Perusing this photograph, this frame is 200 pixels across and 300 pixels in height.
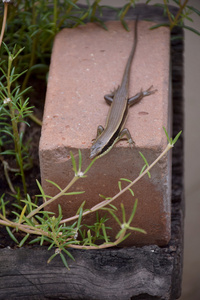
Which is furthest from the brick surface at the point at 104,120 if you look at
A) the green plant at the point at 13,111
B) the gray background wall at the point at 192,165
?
the gray background wall at the point at 192,165

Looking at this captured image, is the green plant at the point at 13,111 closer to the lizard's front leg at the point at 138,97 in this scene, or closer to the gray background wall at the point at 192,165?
the lizard's front leg at the point at 138,97

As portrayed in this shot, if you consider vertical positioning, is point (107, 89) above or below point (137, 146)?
above

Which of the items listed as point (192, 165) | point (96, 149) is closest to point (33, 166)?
point (96, 149)

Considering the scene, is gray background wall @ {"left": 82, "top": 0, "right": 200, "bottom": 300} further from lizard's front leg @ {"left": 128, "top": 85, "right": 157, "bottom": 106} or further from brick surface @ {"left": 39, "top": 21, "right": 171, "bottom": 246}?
lizard's front leg @ {"left": 128, "top": 85, "right": 157, "bottom": 106}

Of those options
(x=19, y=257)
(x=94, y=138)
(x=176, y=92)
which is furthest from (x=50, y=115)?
(x=176, y=92)

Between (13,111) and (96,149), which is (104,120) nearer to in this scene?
(96,149)

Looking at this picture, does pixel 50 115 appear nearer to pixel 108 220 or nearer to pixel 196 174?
pixel 108 220

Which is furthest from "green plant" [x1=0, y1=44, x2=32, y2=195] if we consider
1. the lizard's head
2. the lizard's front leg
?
the lizard's front leg

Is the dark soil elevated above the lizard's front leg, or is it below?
below
